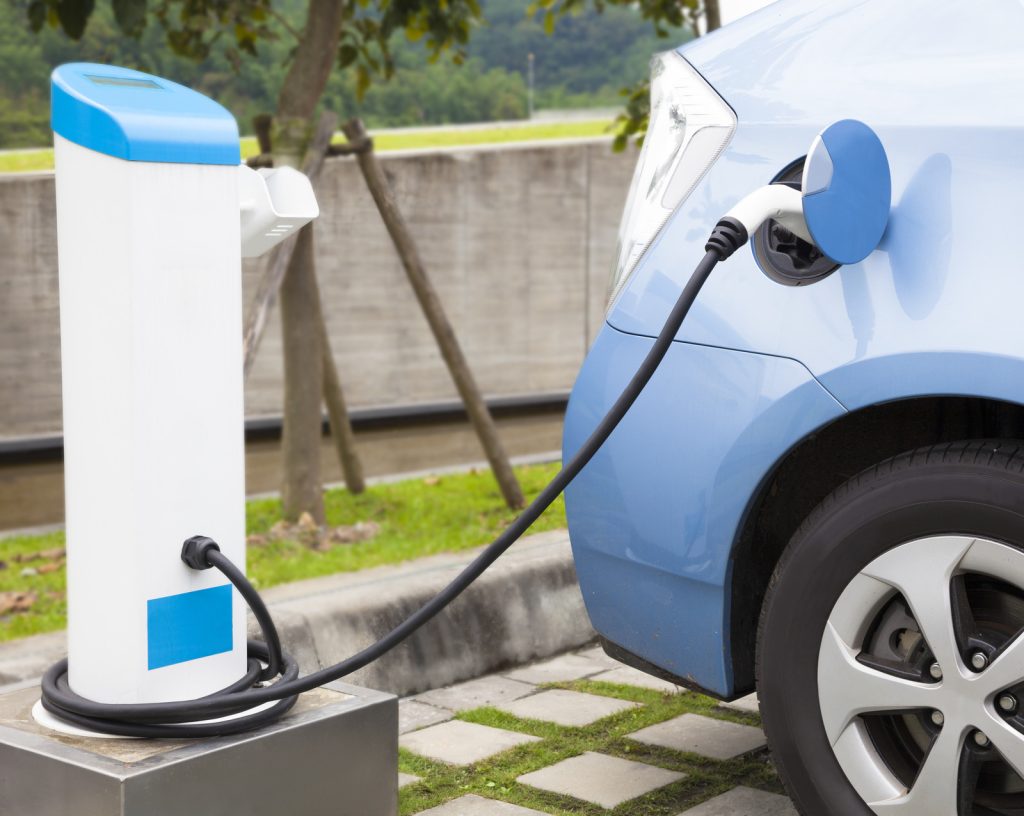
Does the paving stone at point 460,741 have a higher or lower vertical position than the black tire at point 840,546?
lower

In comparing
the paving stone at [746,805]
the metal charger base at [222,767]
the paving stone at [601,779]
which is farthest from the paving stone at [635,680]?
the metal charger base at [222,767]

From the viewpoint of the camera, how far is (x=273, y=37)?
5938 millimetres

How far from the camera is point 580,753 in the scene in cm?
276

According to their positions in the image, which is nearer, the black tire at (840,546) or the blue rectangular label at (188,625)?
the black tire at (840,546)

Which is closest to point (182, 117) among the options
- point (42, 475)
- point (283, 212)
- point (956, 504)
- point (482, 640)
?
point (283, 212)

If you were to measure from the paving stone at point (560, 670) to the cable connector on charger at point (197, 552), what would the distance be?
149 cm

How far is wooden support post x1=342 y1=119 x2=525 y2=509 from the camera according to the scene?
16.9ft

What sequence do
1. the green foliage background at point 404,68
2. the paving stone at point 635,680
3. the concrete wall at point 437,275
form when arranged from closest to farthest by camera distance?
the paving stone at point 635,680 → the green foliage background at point 404,68 → the concrete wall at point 437,275

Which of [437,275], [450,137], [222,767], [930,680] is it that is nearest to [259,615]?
[222,767]

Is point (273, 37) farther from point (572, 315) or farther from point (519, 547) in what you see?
point (572, 315)

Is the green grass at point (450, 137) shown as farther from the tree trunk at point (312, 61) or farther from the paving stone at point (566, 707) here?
the paving stone at point (566, 707)

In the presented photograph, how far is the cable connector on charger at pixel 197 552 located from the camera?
2035mm

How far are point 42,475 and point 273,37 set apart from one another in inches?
Answer: 101

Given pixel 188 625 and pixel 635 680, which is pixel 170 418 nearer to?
pixel 188 625
